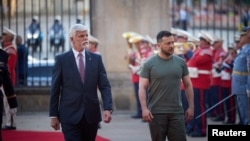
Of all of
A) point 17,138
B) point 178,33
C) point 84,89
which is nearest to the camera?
point 84,89

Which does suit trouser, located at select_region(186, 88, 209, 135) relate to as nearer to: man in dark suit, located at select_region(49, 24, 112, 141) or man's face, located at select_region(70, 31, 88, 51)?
man in dark suit, located at select_region(49, 24, 112, 141)

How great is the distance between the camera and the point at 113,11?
19438 millimetres

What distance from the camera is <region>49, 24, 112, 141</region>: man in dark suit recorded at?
1016cm

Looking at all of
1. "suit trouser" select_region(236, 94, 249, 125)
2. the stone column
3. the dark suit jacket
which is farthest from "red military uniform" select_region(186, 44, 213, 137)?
the dark suit jacket

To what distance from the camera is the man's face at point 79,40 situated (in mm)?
10234

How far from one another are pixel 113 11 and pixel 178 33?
2.80 metres

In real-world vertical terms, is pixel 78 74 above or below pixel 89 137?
above

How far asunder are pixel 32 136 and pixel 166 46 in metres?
5.05

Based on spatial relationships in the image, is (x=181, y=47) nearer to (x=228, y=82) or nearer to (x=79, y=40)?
(x=228, y=82)

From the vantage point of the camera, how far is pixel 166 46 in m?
10.8

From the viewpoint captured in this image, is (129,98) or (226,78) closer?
(226,78)

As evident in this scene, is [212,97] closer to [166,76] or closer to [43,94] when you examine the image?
[43,94]

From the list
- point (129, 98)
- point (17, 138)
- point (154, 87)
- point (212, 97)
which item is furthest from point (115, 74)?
point (154, 87)

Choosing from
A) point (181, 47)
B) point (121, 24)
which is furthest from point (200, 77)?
point (121, 24)
